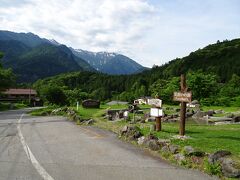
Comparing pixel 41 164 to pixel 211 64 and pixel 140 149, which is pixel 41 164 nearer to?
pixel 140 149

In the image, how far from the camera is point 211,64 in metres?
175

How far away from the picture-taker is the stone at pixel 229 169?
9.48 metres

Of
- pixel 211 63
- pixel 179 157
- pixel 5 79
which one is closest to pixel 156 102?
pixel 179 157

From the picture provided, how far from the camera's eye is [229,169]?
9.64m

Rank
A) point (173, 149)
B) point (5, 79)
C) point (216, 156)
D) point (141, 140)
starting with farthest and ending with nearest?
point (5, 79) < point (141, 140) < point (173, 149) < point (216, 156)

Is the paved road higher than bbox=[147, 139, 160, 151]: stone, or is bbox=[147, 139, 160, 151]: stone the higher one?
bbox=[147, 139, 160, 151]: stone

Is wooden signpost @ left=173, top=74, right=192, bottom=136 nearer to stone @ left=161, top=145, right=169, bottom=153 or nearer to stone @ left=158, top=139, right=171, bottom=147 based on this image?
stone @ left=158, top=139, right=171, bottom=147

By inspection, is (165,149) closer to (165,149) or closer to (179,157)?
(165,149)

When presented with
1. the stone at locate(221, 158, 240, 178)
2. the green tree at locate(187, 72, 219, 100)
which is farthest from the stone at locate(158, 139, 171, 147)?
the green tree at locate(187, 72, 219, 100)

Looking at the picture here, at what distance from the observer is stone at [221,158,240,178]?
9484mm

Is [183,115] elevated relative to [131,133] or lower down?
elevated

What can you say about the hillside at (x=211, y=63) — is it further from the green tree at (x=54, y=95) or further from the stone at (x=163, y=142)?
the stone at (x=163, y=142)

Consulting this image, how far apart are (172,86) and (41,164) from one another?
8522 centimetres

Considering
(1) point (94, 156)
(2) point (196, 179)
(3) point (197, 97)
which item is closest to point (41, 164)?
(1) point (94, 156)
